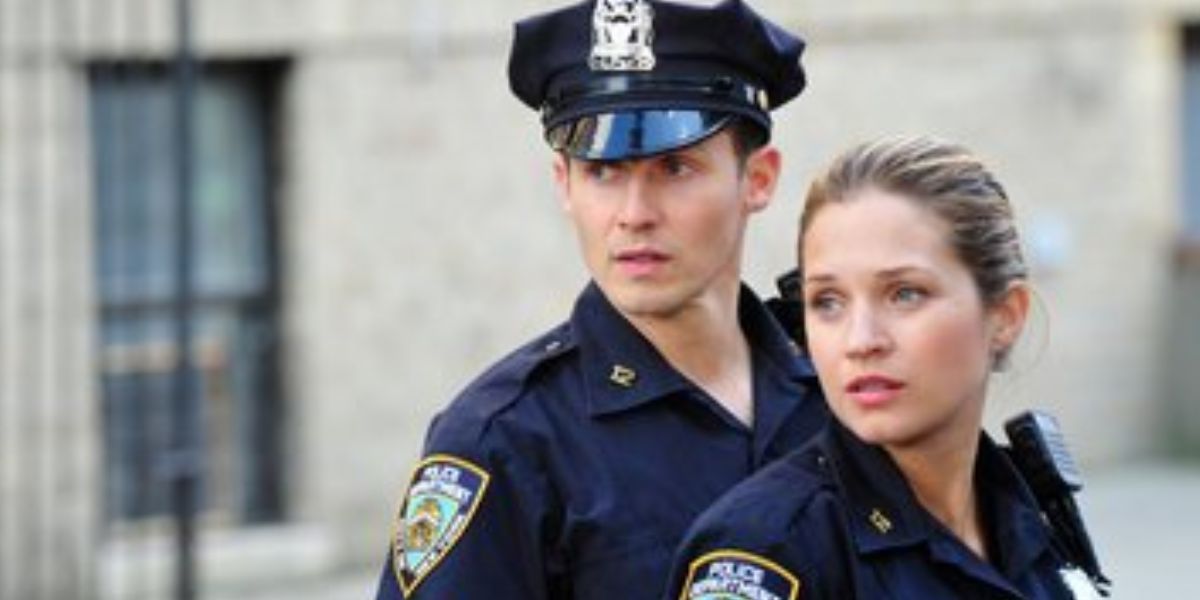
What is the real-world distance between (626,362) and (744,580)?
59 cm

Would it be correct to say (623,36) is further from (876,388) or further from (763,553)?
(763,553)

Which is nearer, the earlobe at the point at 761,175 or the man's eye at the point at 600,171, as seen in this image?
the man's eye at the point at 600,171

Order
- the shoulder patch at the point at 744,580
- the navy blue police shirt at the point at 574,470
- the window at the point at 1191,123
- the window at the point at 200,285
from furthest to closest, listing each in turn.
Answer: the window at the point at 1191,123 < the window at the point at 200,285 < the navy blue police shirt at the point at 574,470 < the shoulder patch at the point at 744,580

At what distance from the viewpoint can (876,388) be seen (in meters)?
2.73

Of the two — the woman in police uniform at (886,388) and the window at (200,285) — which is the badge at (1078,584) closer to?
the woman in police uniform at (886,388)

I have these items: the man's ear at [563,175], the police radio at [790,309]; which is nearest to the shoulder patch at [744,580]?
the man's ear at [563,175]

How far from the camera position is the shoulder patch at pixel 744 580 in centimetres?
267

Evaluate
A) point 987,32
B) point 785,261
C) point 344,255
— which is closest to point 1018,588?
point 344,255

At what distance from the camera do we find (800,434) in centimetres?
327

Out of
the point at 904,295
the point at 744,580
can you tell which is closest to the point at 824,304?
the point at 904,295

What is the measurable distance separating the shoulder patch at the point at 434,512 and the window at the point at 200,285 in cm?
523

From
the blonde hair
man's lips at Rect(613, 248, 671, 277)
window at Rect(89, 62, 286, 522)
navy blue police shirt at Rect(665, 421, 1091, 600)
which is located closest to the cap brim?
man's lips at Rect(613, 248, 671, 277)

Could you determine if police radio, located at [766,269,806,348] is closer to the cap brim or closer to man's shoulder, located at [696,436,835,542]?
the cap brim

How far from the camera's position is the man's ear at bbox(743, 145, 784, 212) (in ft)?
10.7
